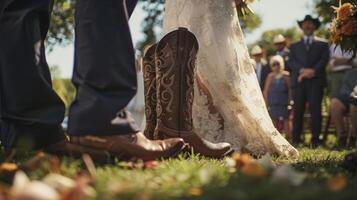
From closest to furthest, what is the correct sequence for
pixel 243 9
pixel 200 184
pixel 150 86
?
1. pixel 200 184
2. pixel 150 86
3. pixel 243 9

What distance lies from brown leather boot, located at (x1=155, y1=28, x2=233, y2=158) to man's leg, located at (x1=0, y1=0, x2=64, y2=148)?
74cm

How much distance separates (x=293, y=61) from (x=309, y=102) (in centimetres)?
75

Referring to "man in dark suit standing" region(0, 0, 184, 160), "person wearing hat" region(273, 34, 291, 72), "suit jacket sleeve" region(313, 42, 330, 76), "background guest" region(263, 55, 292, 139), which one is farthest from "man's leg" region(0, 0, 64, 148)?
"person wearing hat" region(273, 34, 291, 72)

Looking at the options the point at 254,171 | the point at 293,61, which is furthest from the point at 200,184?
the point at 293,61

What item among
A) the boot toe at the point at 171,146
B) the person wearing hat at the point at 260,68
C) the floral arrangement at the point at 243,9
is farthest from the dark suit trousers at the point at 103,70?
the person wearing hat at the point at 260,68

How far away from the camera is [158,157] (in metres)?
2.18

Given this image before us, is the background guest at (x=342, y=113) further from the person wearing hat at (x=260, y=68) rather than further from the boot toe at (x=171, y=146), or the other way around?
the boot toe at (x=171, y=146)

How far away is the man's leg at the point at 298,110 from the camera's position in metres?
8.38

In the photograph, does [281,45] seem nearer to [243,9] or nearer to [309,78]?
[309,78]

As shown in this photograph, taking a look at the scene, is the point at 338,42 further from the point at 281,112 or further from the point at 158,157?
the point at 281,112

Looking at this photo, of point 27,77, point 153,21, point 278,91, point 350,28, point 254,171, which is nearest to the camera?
point 254,171

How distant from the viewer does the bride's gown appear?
358 cm

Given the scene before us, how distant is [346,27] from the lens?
375 cm

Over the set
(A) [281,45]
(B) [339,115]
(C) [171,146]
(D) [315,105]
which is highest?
(C) [171,146]
